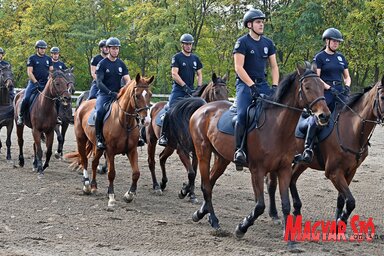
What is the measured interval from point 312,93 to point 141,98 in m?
3.71

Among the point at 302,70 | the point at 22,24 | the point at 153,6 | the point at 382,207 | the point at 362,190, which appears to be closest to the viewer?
the point at 302,70

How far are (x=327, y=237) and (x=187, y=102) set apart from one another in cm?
353

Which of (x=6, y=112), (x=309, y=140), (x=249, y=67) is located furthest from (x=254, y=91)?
(x=6, y=112)

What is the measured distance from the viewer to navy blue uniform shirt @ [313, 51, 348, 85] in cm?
1020

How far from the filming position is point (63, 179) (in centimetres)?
1362

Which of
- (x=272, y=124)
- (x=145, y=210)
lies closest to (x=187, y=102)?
(x=145, y=210)

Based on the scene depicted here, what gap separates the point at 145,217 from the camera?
9.97 m

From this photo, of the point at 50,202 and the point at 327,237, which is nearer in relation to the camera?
the point at 327,237

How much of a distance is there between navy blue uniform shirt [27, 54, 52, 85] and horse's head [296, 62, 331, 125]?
9.01 metres

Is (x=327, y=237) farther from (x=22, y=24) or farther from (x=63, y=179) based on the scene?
(x=22, y=24)

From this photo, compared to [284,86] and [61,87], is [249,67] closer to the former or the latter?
[284,86]

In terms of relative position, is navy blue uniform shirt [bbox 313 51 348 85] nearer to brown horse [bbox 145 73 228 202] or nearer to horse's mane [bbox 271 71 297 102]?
horse's mane [bbox 271 71 297 102]

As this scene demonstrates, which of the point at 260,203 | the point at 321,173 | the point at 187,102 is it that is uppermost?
the point at 187,102

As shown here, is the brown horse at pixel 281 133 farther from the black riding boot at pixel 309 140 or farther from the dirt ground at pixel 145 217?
the black riding boot at pixel 309 140
